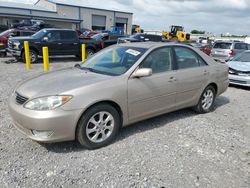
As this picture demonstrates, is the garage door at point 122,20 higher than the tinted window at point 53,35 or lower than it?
higher

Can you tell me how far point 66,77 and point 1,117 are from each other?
1.78 meters

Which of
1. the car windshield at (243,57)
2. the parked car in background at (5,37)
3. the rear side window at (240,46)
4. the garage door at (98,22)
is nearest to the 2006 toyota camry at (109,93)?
the car windshield at (243,57)

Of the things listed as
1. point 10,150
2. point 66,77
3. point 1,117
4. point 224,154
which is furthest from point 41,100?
point 224,154

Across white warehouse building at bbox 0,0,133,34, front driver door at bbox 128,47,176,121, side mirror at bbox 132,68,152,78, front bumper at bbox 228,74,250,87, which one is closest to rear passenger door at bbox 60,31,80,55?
front bumper at bbox 228,74,250,87

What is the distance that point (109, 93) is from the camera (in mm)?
3115

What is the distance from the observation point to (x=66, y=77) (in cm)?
344

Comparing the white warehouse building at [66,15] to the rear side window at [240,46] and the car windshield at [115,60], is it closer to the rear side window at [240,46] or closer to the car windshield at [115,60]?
the rear side window at [240,46]

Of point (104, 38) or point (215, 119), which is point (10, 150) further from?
point (104, 38)

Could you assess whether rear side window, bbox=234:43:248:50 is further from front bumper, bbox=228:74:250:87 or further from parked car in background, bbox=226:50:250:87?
front bumper, bbox=228:74:250:87

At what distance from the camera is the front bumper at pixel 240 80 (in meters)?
7.52

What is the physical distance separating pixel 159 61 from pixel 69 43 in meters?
9.21

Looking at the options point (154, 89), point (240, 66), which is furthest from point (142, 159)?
point (240, 66)

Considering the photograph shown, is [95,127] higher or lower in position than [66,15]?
lower

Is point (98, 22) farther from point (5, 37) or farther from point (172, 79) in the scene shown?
point (172, 79)
